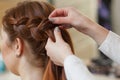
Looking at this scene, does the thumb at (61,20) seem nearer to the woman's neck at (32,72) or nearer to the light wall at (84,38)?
the woman's neck at (32,72)

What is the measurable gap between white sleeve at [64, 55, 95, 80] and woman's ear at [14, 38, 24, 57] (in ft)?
1.14

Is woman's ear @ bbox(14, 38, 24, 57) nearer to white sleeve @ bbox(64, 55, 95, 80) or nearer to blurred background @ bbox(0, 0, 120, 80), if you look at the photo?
white sleeve @ bbox(64, 55, 95, 80)

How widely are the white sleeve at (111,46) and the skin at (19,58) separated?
0.30 meters

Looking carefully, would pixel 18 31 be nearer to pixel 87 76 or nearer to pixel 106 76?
pixel 87 76

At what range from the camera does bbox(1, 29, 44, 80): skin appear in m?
1.29

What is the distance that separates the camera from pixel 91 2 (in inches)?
152

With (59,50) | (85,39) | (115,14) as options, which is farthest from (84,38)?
(59,50)

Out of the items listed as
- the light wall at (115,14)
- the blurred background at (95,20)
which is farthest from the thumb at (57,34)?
the light wall at (115,14)

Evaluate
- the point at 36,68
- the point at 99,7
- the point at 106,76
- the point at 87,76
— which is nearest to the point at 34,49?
the point at 36,68

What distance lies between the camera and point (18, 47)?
1.29 metres

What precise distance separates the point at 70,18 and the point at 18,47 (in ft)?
0.98

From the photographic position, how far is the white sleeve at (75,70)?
3.10 ft

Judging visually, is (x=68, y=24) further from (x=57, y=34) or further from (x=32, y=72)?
(x=32, y=72)

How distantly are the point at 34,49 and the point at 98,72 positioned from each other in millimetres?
1907
